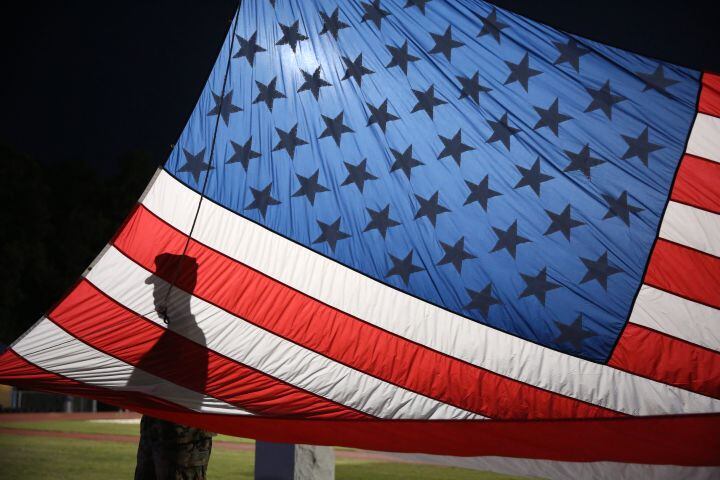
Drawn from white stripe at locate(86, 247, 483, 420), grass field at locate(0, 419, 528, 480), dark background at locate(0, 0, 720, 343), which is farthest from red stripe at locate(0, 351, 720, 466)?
dark background at locate(0, 0, 720, 343)

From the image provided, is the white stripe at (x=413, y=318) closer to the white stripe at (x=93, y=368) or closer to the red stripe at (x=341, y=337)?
the red stripe at (x=341, y=337)

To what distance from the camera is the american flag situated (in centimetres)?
332

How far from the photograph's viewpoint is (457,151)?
3.58 meters

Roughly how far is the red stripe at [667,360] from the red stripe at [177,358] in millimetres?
1172

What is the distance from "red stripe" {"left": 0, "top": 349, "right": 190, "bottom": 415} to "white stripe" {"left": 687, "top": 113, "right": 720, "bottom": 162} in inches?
95.1

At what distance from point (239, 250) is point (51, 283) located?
2352 centimetres

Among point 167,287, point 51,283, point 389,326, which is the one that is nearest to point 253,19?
point 167,287

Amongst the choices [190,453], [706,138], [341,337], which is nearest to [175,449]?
[190,453]

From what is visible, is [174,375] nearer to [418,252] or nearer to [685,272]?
[418,252]

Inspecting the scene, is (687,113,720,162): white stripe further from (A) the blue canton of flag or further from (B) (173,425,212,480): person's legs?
(B) (173,425,212,480): person's legs

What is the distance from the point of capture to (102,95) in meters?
30.6

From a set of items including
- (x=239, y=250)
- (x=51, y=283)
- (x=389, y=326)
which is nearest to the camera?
(x=389, y=326)

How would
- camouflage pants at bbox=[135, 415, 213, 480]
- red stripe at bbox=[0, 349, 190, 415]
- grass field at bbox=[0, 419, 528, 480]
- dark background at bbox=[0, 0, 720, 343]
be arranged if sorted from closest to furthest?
red stripe at bbox=[0, 349, 190, 415] → camouflage pants at bbox=[135, 415, 213, 480] → grass field at bbox=[0, 419, 528, 480] → dark background at bbox=[0, 0, 720, 343]

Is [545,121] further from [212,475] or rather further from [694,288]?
[212,475]
